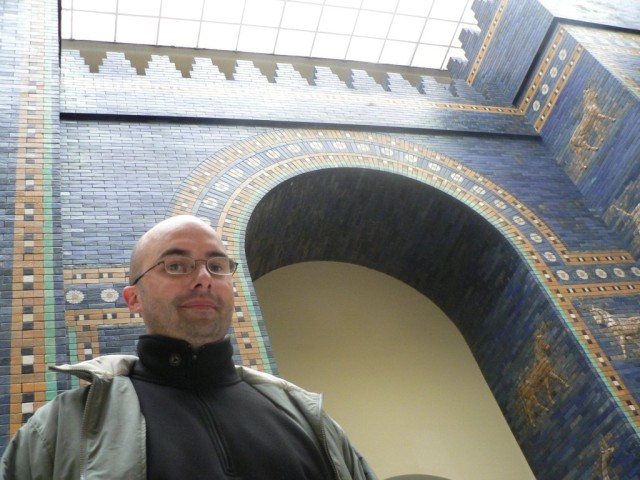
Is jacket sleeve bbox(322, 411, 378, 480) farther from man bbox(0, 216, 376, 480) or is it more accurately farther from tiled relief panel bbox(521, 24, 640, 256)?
tiled relief panel bbox(521, 24, 640, 256)

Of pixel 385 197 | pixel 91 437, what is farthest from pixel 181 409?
pixel 385 197

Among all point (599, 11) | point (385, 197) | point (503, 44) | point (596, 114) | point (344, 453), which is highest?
point (344, 453)

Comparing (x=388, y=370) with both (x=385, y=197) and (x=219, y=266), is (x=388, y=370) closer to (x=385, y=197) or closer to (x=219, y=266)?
(x=385, y=197)

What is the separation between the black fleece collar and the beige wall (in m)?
5.92

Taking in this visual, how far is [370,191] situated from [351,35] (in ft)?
15.3

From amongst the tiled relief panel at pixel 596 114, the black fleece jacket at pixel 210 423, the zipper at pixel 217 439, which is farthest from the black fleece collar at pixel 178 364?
the tiled relief panel at pixel 596 114

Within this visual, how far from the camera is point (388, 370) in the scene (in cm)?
916

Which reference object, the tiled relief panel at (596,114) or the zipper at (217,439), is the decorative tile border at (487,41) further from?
the zipper at (217,439)

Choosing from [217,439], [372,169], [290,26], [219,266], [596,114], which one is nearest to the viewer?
[217,439]

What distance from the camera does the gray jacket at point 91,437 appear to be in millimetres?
2271

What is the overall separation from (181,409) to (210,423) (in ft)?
0.37

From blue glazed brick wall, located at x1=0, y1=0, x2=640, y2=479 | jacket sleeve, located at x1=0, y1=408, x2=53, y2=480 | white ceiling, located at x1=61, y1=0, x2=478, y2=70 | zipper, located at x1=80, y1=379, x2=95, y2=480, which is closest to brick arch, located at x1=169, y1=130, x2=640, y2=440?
blue glazed brick wall, located at x1=0, y1=0, x2=640, y2=479

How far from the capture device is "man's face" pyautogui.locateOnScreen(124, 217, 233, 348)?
9.05 feet

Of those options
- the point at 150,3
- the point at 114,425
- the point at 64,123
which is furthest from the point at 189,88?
the point at 114,425
